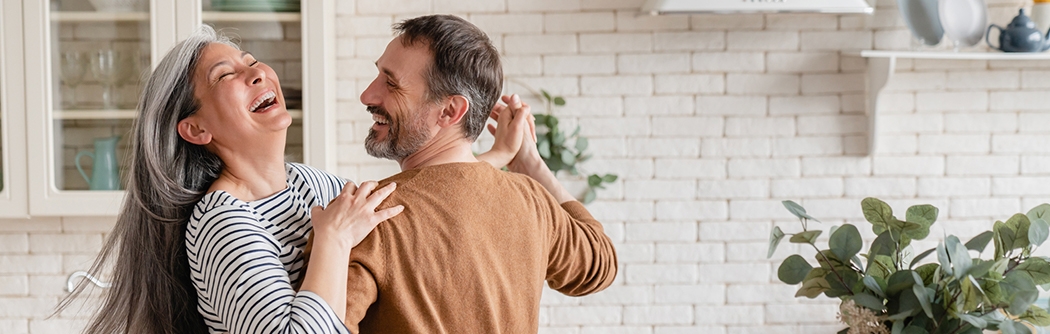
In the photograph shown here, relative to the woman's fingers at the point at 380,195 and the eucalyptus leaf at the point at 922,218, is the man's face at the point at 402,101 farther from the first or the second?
the eucalyptus leaf at the point at 922,218

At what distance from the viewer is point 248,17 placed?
220 cm

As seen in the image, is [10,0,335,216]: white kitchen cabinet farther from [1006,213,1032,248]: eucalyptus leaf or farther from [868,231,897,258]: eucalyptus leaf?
[1006,213,1032,248]: eucalyptus leaf

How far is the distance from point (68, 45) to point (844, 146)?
2.23 meters

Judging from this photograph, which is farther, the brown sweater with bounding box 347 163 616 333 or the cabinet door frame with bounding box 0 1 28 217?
the cabinet door frame with bounding box 0 1 28 217

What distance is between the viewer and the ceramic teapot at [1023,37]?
218 centimetres

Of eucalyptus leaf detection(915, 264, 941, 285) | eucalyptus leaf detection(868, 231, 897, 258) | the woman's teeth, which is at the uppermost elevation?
the woman's teeth

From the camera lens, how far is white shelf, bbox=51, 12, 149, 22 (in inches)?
85.7

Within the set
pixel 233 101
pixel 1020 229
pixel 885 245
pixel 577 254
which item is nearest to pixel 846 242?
pixel 885 245

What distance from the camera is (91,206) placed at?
221cm

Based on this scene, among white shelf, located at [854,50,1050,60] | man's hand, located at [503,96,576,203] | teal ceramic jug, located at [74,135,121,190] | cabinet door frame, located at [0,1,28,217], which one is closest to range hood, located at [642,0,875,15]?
white shelf, located at [854,50,1050,60]

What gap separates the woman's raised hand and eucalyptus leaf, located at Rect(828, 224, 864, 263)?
0.78 meters

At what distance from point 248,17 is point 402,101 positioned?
118 cm

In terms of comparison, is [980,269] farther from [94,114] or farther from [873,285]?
[94,114]

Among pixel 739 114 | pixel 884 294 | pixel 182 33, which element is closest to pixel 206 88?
pixel 182 33
